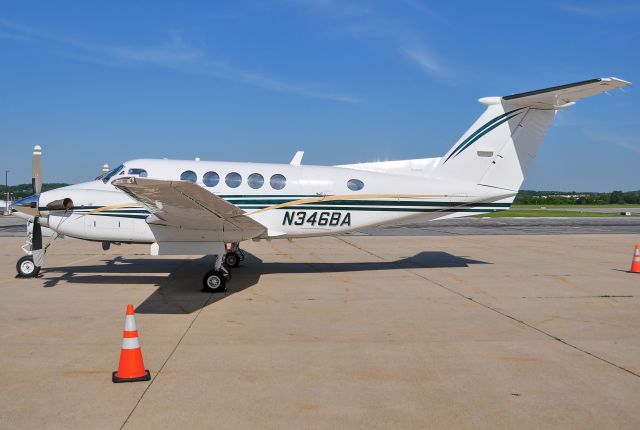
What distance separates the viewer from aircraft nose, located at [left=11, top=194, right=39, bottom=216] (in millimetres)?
10945

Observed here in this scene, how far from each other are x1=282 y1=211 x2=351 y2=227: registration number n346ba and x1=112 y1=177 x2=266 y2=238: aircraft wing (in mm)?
899

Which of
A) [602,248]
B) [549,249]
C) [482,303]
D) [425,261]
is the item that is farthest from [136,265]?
[602,248]

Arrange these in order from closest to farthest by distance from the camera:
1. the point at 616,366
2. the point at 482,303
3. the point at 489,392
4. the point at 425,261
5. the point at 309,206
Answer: the point at 489,392, the point at 616,366, the point at 482,303, the point at 309,206, the point at 425,261

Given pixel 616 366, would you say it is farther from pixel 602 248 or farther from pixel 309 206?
pixel 602 248

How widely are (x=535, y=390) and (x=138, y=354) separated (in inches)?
156

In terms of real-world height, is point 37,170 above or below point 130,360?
above

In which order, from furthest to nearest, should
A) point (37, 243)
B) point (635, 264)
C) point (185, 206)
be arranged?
point (635, 264), point (37, 243), point (185, 206)

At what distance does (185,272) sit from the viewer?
13.0 meters

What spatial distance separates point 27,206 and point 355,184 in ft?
23.0

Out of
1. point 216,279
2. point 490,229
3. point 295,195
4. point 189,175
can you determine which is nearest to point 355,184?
point 295,195

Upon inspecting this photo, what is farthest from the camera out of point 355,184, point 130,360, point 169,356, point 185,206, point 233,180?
point 355,184

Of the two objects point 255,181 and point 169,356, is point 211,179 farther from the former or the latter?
point 169,356

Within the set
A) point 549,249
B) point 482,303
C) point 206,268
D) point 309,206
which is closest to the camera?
point 482,303

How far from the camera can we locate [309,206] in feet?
39.3
